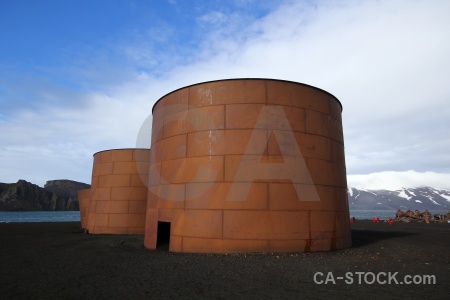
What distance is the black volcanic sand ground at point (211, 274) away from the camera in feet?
17.7

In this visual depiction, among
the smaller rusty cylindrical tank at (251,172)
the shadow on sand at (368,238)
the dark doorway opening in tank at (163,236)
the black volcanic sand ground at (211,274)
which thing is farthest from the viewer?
the shadow on sand at (368,238)

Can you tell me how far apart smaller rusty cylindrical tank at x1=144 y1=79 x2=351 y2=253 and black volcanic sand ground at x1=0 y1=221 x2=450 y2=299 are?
2.14 feet

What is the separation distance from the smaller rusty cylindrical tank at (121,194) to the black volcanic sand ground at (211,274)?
850cm

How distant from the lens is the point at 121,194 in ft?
62.5

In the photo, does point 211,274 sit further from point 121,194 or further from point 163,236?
point 121,194

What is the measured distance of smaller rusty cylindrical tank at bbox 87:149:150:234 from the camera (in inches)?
738

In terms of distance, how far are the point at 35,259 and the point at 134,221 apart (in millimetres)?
9380

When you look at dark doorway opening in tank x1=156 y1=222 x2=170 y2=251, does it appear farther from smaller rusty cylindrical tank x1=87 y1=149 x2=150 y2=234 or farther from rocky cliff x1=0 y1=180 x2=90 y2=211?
rocky cliff x1=0 y1=180 x2=90 y2=211

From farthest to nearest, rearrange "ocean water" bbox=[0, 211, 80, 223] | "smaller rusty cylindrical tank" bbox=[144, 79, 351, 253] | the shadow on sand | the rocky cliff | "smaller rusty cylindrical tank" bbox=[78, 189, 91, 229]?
the rocky cliff < "ocean water" bbox=[0, 211, 80, 223] < "smaller rusty cylindrical tank" bbox=[78, 189, 91, 229] < the shadow on sand < "smaller rusty cylindrical tank" bbox=[144, 79, 351, 253]

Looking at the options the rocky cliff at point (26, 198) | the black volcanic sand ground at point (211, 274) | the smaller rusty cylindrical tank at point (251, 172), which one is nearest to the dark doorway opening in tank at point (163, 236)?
the smaller rusty cylindrical tank at point (251, 172)

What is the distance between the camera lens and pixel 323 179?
9.95m

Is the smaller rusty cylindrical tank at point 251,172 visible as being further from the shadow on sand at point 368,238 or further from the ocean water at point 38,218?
the ocean water at point 38,218

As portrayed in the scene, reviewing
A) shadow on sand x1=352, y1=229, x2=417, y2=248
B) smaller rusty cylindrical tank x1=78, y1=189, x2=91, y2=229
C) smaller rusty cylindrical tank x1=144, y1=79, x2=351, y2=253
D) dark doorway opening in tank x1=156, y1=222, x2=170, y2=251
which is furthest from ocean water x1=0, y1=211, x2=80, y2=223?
shadow on sand x1=352, y1=229, x2=417, y2=248

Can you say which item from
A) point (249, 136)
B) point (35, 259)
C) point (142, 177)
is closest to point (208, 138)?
point (249, 136)
